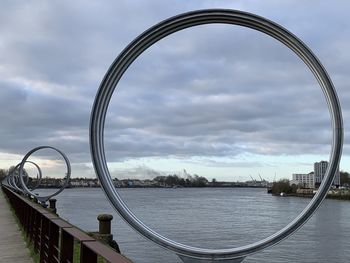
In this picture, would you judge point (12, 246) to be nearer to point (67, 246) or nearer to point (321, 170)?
point (67, 246)

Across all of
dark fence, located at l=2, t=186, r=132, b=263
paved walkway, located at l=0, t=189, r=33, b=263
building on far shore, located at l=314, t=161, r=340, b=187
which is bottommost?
paved walkway, located at l=0, t=189, r=33, b=263

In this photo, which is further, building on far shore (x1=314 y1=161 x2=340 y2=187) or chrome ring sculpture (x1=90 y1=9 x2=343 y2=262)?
building on far shore (x1=314 y1=161 x2=340 y2=187)

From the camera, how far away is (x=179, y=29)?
195 inches

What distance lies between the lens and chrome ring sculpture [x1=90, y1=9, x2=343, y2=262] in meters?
4.74

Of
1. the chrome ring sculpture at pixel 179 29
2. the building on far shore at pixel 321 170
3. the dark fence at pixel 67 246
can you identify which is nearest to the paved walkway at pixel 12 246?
the dark fence at pixel 67 246

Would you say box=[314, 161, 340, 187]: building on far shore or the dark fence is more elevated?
box=[314, 161, 340, 187]: building on far shore

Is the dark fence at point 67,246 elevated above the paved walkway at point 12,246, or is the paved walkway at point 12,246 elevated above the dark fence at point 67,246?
the dark fence at point 67,246

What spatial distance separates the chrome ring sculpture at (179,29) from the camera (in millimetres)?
4742

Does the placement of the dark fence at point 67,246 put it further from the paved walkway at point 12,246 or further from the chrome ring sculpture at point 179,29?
the chrome ring sculpture at point 179,29

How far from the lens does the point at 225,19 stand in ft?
15.9

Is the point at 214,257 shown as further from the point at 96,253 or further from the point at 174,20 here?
the point at 174,20

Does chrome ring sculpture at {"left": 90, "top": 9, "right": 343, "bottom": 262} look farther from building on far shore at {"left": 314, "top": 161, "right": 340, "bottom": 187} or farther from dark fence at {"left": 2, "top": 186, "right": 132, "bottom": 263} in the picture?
dark fence at {"left": 2, "top": 186, "right": 132, "bottom": 263}

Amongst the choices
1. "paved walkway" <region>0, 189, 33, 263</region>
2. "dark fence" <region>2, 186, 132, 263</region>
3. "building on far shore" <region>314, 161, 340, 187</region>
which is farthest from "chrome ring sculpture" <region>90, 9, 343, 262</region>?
"paved walkway" <region>0, 189, 33, 263</region>

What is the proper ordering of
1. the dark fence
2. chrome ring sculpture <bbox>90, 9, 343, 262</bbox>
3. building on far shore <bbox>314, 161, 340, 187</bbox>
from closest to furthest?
the dark fence
chrome ring sculpture <bbox>90, 9, 343, 262</bbox>
building on far shore <bbox>314, 161, 340, 187</bbox>
